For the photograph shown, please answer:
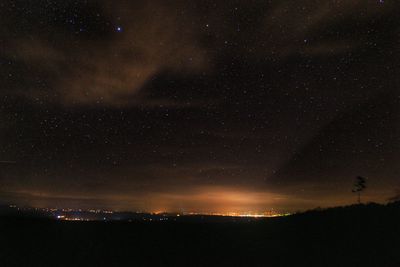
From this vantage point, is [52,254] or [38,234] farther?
[38,234]

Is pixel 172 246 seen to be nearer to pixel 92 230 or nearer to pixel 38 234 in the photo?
pixel 92 230

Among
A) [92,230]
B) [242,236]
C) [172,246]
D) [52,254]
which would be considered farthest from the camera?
[92,230]

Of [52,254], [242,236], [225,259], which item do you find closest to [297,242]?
[242,236]

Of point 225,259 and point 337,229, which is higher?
point 337,229

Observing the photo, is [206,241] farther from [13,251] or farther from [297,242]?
[13,251]

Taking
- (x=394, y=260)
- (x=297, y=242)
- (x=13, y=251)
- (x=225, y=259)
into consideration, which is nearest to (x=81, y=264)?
(x=13, y=251)

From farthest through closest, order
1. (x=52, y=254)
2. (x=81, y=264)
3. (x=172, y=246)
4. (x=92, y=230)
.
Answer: (x=92, y=230)
(x=172, y=246)
(x=52, y=254)
(x=81, y=264)
